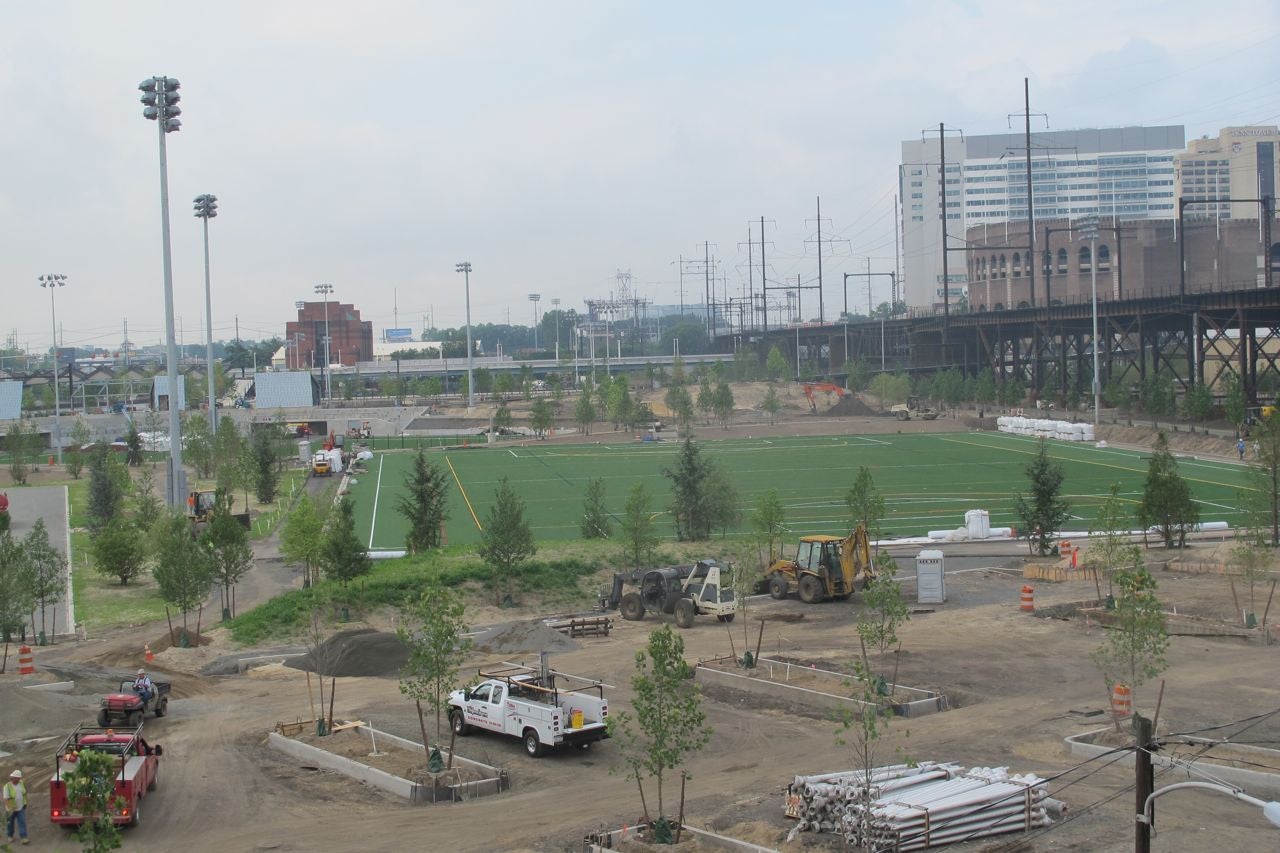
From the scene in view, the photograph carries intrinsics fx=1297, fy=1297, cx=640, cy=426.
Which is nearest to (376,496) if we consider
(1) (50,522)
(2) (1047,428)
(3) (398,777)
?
(1) (50,522)

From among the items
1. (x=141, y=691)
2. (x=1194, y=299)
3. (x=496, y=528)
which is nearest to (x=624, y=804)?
(x=141, y=691)

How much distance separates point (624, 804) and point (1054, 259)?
145637mm

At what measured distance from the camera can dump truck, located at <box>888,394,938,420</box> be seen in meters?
A: 108

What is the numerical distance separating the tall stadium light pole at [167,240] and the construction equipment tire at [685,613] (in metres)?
16.3

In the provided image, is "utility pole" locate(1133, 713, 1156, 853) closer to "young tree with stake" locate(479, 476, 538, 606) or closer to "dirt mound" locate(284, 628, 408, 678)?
"dirt mound" locate(284, 628, 408, 678)

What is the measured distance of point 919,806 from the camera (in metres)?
15.6

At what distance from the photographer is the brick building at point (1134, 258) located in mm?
137250

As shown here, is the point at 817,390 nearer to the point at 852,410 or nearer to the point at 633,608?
the point at 852,410

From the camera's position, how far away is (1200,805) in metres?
16.8

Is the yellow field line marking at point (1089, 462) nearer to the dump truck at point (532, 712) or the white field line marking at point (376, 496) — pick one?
the dump truck at point (532, 712)

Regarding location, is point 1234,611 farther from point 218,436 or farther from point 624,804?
point 218,436

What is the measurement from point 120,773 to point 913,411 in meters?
Result: 102

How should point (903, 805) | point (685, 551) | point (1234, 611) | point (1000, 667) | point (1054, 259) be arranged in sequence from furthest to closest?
point (1054, 259) < point (685, 551) < point (1234, 611) < point (1000, 667) < point (903, 805)

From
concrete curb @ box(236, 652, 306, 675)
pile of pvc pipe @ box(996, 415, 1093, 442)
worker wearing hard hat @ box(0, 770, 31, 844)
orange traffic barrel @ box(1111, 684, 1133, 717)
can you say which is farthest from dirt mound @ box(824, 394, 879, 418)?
worker wearing hard hat @ box(0, 770, 31, 844)
